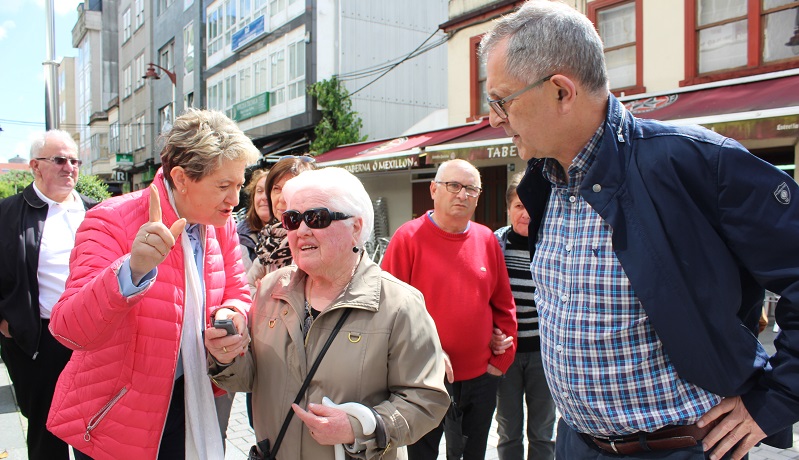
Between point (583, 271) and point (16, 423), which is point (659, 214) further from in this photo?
point (16, 423)

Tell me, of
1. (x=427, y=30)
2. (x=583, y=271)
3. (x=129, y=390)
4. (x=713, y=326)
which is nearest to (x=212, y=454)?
(x=129, y=390)

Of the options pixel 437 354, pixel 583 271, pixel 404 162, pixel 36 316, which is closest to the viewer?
pixel 583 271

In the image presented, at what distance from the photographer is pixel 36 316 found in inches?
135

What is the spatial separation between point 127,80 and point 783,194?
42.6 m

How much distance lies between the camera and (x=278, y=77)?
63.5ft

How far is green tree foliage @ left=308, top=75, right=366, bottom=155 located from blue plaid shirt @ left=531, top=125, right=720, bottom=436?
50.9 ft

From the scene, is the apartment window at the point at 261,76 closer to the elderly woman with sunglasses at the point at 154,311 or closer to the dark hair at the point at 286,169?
the dark hair at the point at 286,169

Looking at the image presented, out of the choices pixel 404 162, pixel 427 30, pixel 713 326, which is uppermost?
pixel 427 30

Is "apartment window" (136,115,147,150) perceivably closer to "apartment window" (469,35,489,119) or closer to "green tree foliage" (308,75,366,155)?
"green tree foliage" (308,75,366,155)

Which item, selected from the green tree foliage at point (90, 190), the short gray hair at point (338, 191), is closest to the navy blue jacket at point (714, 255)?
the short gray hair at point (338, 191)

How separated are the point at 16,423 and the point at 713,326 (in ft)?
17.8

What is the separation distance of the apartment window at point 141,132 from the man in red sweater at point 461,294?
3509cm

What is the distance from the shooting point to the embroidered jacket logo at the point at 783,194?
1.36 m

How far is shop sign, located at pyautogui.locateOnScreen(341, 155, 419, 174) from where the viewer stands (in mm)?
12031
